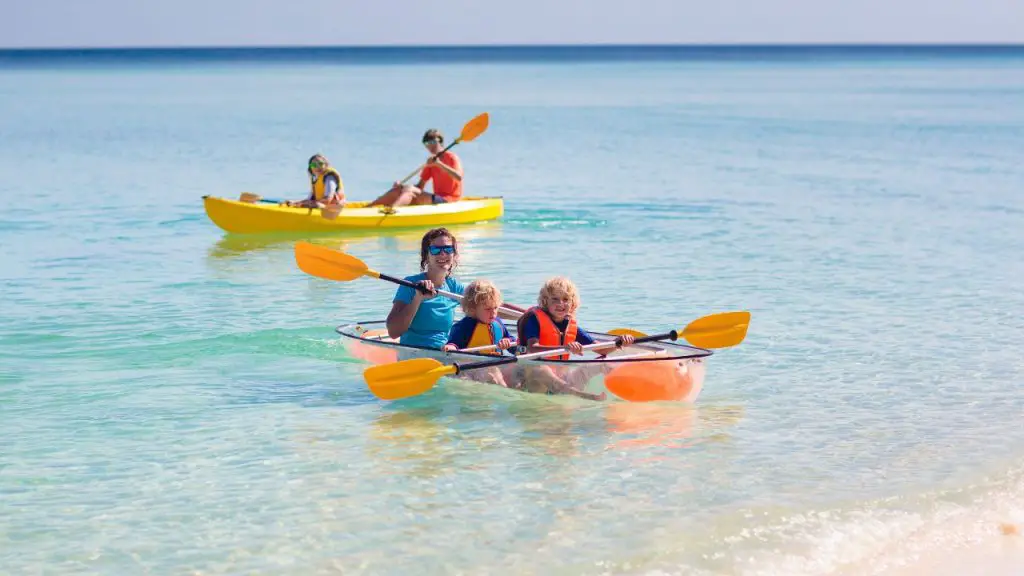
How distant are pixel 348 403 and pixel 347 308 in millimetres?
3596

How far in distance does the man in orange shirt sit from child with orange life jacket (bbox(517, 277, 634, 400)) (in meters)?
8.67

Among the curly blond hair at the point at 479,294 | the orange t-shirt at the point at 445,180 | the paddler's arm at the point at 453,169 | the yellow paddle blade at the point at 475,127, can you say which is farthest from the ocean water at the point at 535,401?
the yellow paddle blade at the point at 475,127

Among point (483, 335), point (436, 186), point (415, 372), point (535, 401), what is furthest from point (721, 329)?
point (436, 186)

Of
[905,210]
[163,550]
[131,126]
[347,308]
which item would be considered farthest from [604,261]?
[131,126]

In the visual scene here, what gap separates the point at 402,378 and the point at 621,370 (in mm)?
1342

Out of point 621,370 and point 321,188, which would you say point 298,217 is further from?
point 621,370

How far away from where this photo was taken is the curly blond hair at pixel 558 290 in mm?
8328

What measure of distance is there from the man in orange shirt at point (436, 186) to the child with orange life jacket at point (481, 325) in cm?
847

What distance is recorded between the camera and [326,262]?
966 centimetres

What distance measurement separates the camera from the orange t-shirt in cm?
1756

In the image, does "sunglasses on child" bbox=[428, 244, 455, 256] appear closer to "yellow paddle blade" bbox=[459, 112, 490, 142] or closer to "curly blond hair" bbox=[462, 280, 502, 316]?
"curly blond hair" bbox=[462, 280, 502, 316]

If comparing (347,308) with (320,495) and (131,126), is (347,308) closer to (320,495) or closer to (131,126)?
(320,495)

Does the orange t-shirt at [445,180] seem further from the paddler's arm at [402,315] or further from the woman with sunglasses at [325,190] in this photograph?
the paddler's arm at [402,315]

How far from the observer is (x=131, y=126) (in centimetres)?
4134
